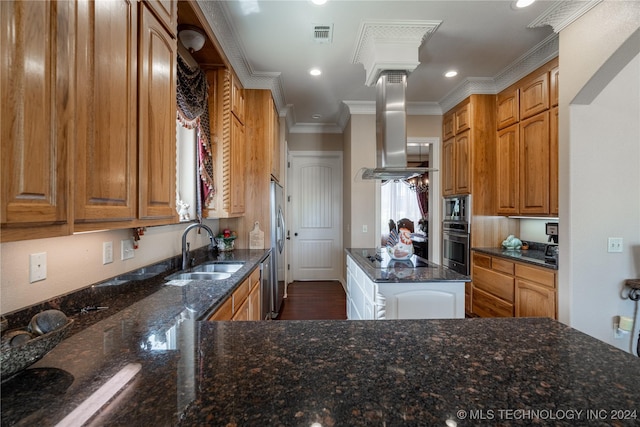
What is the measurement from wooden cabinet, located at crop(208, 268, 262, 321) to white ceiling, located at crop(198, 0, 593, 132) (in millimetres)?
2021

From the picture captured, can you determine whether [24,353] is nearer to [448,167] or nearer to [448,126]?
[448,167]

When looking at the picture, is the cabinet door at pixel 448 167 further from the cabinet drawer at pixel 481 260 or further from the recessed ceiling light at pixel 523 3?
the recessed ceiling light at pixel 523 3

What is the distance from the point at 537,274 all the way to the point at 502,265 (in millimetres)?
454

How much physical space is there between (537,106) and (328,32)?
7.28ft

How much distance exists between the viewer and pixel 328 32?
8.28ft

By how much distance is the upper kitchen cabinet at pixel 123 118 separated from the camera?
916 millimetres

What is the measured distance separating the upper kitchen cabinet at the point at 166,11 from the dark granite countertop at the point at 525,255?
3.18 m

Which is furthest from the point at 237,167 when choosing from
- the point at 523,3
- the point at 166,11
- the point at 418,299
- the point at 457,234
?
the point at 457,234

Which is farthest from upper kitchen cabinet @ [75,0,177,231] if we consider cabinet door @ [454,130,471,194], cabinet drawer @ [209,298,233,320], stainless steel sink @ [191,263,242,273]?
cabinet door @ [454,130,471,194]

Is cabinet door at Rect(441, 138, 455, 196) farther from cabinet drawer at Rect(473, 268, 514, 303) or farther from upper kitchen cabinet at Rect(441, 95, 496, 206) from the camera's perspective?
cabinet drawer at Rect(473, 268, 514, 303)

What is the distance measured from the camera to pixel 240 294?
1.96 metres

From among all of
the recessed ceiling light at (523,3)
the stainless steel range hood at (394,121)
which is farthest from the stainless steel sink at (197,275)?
the recessed ceiling light at (523,3)

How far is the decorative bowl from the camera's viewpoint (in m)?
0.65

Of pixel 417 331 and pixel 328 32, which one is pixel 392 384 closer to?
pixel 417 331
